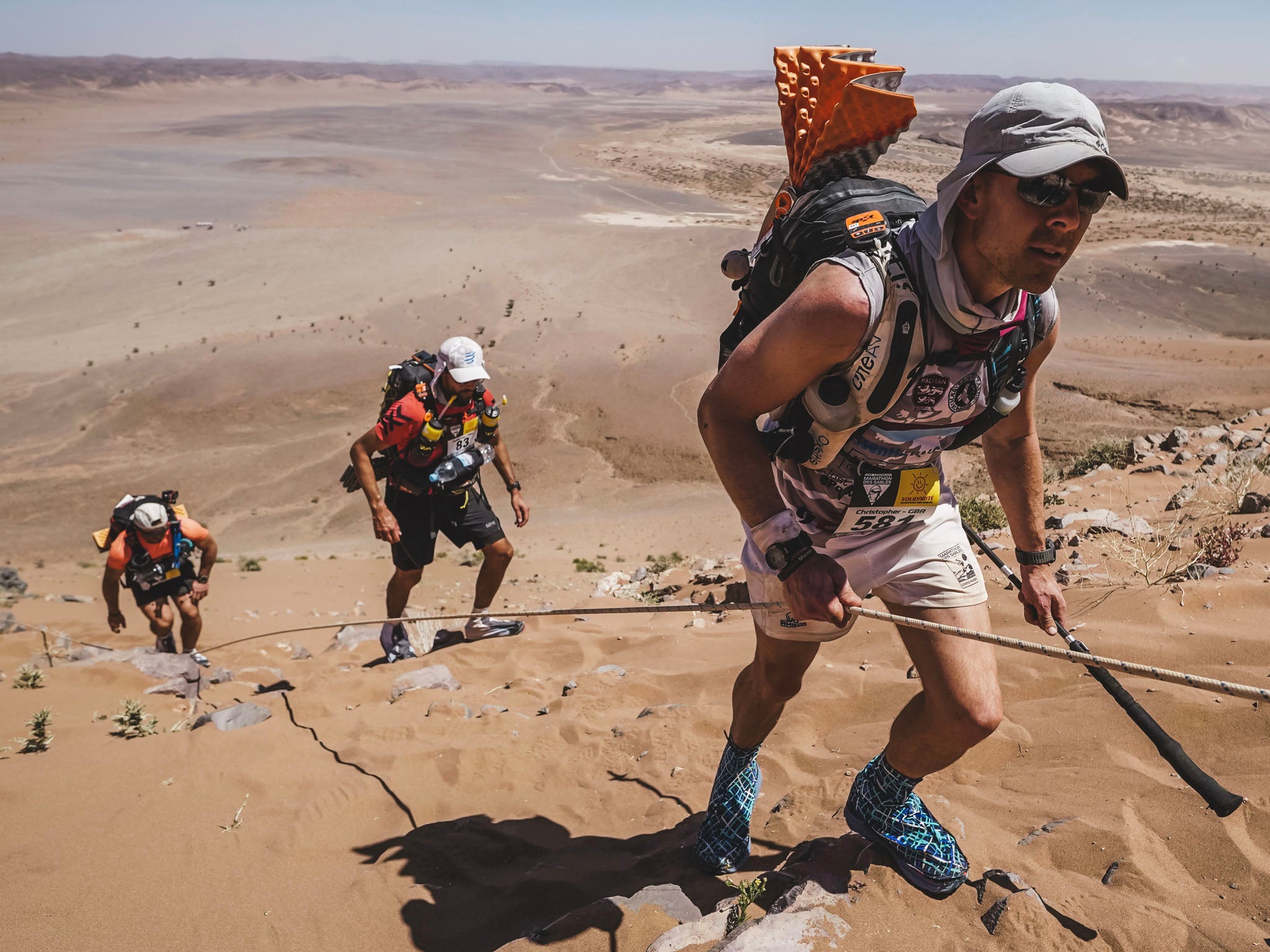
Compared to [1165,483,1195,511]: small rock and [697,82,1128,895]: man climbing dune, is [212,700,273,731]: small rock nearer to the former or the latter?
[697,82,1128,895]: man climbing dune

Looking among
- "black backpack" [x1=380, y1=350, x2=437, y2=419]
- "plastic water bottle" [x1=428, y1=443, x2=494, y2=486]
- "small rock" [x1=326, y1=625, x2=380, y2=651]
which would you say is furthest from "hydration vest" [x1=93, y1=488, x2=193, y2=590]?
"plastic water bottle" [x1=428, y1=443, x2=494, y2=486]

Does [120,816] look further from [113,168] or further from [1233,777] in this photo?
[113,168]

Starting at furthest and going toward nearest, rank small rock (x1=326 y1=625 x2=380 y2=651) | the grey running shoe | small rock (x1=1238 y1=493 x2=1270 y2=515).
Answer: small rock (x1=326 y1=625 x2=380 y2=651) → the grey running shoe → small rock (x1=1238 y1=493 x2=1270 y2=515)

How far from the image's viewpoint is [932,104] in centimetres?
12581

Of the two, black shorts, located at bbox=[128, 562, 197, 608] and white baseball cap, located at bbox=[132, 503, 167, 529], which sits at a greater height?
white baseball cap, located at bbox=[132, 503, 167, 529]

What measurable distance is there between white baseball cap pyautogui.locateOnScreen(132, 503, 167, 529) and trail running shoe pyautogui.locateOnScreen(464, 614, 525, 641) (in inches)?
88.7

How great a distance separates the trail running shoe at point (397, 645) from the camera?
623 cm

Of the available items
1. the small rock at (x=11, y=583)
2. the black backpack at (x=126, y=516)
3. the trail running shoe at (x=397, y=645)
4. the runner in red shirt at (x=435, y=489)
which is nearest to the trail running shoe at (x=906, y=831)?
the runner in red shirt at (x=435, y=489)

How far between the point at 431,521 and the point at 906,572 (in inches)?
160

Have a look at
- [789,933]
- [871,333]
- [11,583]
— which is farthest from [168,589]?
[871,333]

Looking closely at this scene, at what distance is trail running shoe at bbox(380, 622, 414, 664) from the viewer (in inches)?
245

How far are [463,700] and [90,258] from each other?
2770cm

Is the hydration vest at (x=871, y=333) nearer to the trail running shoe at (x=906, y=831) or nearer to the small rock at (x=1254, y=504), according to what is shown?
the trail running shoe at (x=906, y=831)

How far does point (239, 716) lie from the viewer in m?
4.71
